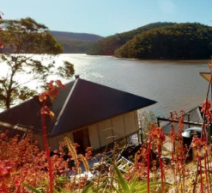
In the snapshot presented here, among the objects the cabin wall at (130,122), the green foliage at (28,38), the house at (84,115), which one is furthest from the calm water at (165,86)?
the cabin wall at (130,122)

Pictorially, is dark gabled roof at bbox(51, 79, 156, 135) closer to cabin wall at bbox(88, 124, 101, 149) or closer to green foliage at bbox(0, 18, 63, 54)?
cabin wall at bbox(88, 124, 101, 149)

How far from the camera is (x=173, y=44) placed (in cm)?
3853

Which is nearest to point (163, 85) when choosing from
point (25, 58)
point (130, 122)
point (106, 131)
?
point (130, 122)

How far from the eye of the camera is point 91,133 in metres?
8.74

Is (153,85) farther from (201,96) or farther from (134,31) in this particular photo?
(134,31)

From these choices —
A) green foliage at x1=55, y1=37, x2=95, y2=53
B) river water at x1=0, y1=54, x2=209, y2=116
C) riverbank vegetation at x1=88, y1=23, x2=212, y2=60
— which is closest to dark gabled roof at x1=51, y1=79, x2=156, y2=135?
river water at x1=0, y1=54, x2=209, y2=116

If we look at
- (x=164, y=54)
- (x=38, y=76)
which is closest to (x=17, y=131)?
(x=38, y=76)

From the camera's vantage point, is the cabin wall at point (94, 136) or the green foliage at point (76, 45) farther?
the green foliage at point (76, 45)

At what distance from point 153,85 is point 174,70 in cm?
796

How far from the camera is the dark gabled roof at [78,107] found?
25.7ft

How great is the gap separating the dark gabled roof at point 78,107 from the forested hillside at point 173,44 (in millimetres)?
30144

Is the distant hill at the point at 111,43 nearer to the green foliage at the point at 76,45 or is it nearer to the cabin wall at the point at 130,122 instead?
the green foliage at the point at 76,45

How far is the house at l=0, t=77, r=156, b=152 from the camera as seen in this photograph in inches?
310

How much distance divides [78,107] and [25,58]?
185 inches
